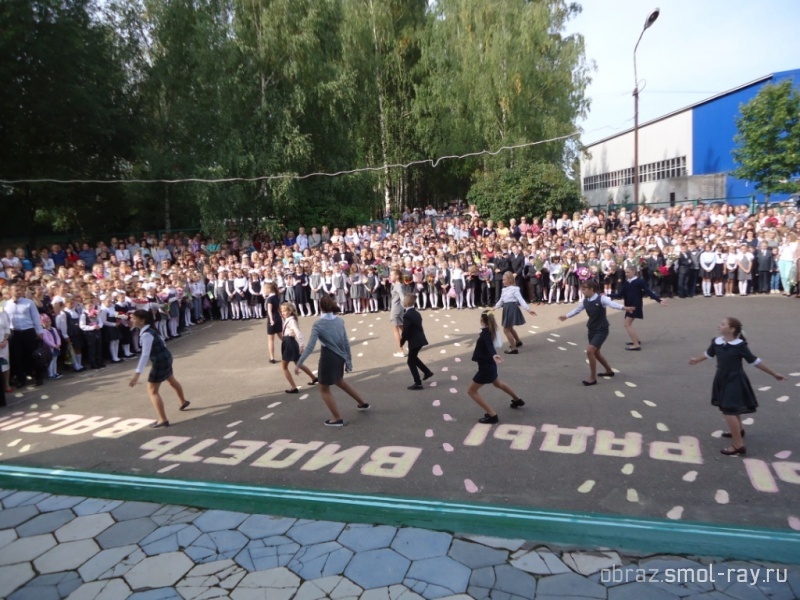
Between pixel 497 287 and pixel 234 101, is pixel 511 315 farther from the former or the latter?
pixel 234 101

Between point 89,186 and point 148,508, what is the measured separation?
2398cm

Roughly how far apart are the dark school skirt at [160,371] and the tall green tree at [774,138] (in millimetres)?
25084

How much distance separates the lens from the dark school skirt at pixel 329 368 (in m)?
7.41

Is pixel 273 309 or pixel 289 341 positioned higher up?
pixel 273 309

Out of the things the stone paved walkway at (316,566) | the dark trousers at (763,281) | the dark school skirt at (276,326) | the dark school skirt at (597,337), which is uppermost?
the dark school skirt at (276,326)

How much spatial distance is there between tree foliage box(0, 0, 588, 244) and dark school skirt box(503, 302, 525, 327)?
1464cm

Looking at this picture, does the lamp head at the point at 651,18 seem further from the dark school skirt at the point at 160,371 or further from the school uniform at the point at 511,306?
the dark school skirt at the point at 160,371

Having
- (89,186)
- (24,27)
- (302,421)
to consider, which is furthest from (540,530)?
(89,186)

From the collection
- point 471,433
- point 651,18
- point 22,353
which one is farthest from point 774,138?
point 22,353

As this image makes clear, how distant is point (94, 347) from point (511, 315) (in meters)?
8.73

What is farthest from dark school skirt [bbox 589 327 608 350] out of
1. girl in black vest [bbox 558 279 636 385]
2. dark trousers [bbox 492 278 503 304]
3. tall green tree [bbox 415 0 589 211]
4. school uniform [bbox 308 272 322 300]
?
tall green tree [bbox 415 0 589 211]

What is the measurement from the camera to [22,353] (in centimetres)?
1052

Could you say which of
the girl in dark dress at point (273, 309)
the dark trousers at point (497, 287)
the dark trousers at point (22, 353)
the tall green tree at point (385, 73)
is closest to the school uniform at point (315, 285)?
the dark trousers at point (497, 287)

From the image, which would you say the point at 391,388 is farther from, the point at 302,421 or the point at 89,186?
the point at 89,186
